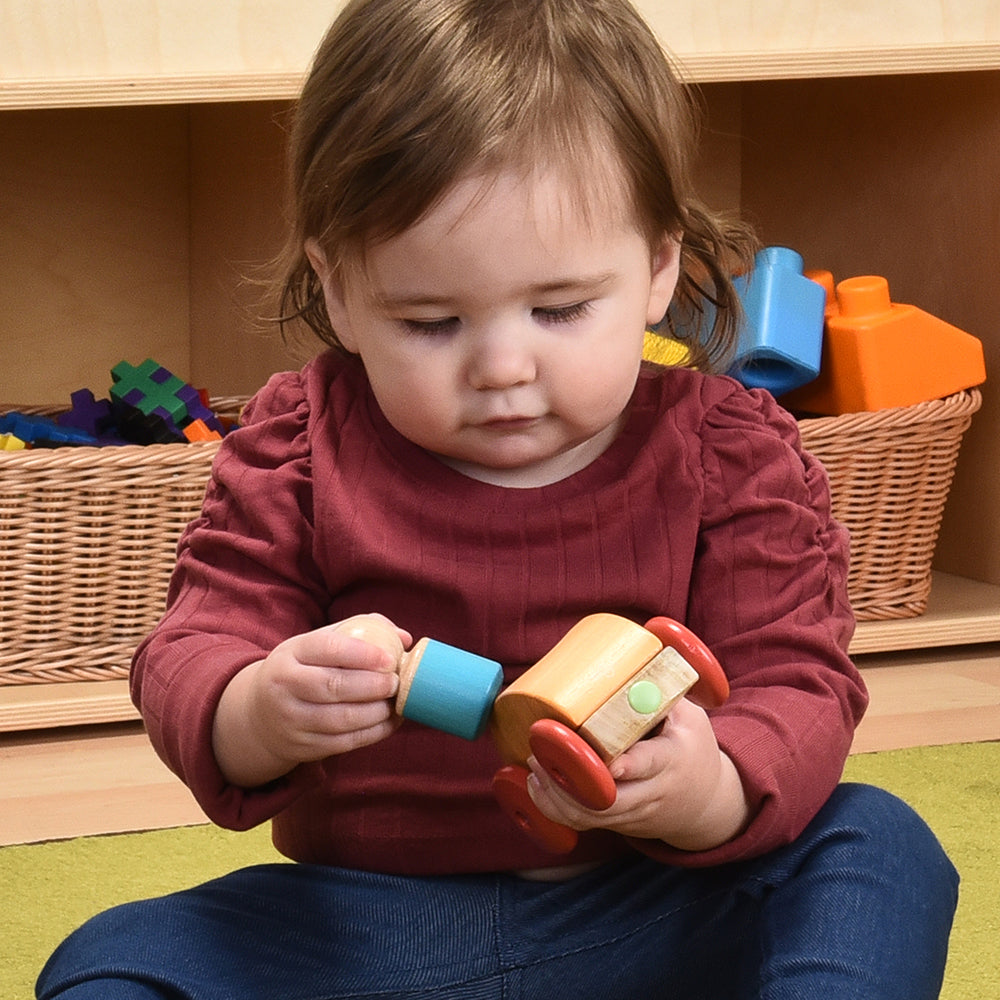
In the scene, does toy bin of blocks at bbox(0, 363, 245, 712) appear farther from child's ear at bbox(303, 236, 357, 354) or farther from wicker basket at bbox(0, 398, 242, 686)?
child's ear at bbox(303, 236, 357, 354)

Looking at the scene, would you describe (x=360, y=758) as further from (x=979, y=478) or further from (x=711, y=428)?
(x=979, y=478)

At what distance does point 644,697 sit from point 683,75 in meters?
0.82

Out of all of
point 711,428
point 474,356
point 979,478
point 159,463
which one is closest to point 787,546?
point 711,428

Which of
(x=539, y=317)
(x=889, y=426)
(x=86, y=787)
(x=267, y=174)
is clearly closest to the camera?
(x=539, y=317)

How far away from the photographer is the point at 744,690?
0.67 meters

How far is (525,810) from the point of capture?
1.90ft

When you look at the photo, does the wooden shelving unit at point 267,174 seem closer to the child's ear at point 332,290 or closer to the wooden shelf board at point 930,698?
the wooden shelf board at point 930,698

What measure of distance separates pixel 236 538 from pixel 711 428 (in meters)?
0.22

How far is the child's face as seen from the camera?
2.01ft

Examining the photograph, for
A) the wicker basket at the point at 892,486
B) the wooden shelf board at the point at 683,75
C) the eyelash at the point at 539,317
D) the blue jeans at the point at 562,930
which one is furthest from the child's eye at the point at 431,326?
the wicker basket at the point at 892,486

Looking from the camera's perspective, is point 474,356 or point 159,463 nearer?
point 474,356

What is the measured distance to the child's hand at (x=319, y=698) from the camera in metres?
0.55

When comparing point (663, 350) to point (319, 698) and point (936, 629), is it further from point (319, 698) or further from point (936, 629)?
point (319, 698)

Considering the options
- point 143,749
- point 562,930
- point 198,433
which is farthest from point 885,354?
point 562,930
